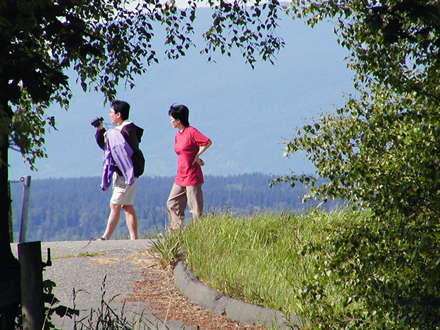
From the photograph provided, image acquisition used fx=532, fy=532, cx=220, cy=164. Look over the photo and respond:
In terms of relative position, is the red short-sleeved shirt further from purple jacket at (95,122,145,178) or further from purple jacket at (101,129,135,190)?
purple jacket at (101,129,135,190)

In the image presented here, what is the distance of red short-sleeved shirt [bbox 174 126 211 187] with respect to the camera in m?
8.74

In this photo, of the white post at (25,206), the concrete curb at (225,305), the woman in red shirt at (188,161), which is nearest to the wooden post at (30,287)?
the concrete curb at (225,305)

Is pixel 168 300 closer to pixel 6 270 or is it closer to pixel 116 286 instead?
pixel 116 286

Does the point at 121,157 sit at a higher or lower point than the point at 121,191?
higher

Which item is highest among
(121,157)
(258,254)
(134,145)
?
(134,145)

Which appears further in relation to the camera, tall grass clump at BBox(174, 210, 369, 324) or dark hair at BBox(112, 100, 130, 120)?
dark hair at BBox(112, 100, 130, 120)

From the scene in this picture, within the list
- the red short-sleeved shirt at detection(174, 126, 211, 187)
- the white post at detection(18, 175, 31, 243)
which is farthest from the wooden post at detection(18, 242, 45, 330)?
the white post at detection(18, 175, 31, 243)

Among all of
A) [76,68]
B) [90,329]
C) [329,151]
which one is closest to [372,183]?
[90,329]

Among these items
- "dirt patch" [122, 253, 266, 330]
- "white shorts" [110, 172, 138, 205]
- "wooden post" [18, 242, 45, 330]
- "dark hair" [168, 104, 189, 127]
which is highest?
"dark hair" [168, 104, 189, 127]

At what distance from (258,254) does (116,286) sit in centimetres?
180

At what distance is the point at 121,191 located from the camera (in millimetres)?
9242

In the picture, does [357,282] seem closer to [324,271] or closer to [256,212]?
[324,271]

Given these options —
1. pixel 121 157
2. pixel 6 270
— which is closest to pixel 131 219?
pixel 121 157

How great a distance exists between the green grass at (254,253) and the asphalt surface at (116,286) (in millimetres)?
152
